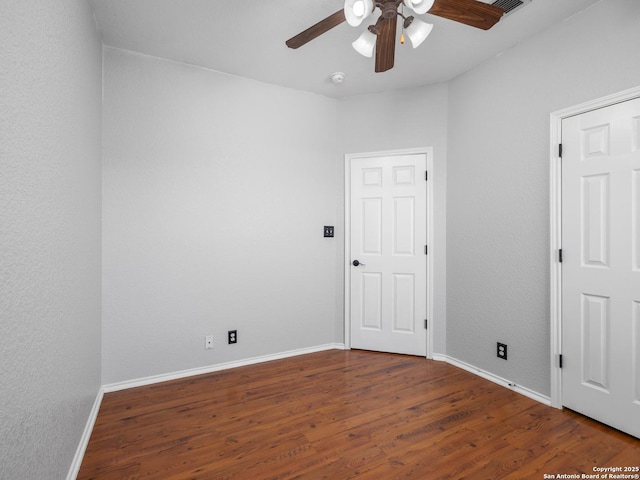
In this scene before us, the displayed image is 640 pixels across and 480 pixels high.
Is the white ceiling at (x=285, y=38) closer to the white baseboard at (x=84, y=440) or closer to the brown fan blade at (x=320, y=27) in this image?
the brown fan blade at (x=320, y=27)

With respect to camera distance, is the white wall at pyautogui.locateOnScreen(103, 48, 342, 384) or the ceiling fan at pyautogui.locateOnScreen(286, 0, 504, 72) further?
the white wall at pyautogui.locateOnScreen(103, 48, 342, 384)

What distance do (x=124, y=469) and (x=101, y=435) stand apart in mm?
426

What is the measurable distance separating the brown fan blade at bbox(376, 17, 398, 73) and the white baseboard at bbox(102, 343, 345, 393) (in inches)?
103

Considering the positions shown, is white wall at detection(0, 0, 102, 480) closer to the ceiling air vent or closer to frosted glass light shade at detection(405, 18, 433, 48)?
frosted glass light shade at detection(405, 18, 433, 48)

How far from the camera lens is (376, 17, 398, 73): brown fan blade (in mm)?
1735

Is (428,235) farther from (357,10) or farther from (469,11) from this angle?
(357,10)

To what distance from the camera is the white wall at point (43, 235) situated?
38.2 inches

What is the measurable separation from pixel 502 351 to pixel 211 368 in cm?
246

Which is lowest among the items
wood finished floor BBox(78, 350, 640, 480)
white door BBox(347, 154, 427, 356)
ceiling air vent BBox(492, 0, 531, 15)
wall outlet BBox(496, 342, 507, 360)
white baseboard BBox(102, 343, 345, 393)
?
wood finished floor BBox(78, 350, 640, 480)

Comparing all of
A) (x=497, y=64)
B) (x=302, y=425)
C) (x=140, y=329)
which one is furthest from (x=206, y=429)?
(x=497, y=64)

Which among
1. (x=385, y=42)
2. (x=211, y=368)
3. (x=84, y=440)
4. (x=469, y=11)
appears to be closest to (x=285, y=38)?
(x=385, y=42)

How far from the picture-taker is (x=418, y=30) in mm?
1852

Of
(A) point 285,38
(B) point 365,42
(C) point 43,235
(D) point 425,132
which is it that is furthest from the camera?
(D) point 425,132

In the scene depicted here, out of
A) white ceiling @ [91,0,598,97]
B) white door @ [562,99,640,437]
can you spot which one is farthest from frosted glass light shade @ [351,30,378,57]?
white door @ [562,99,640,437]
